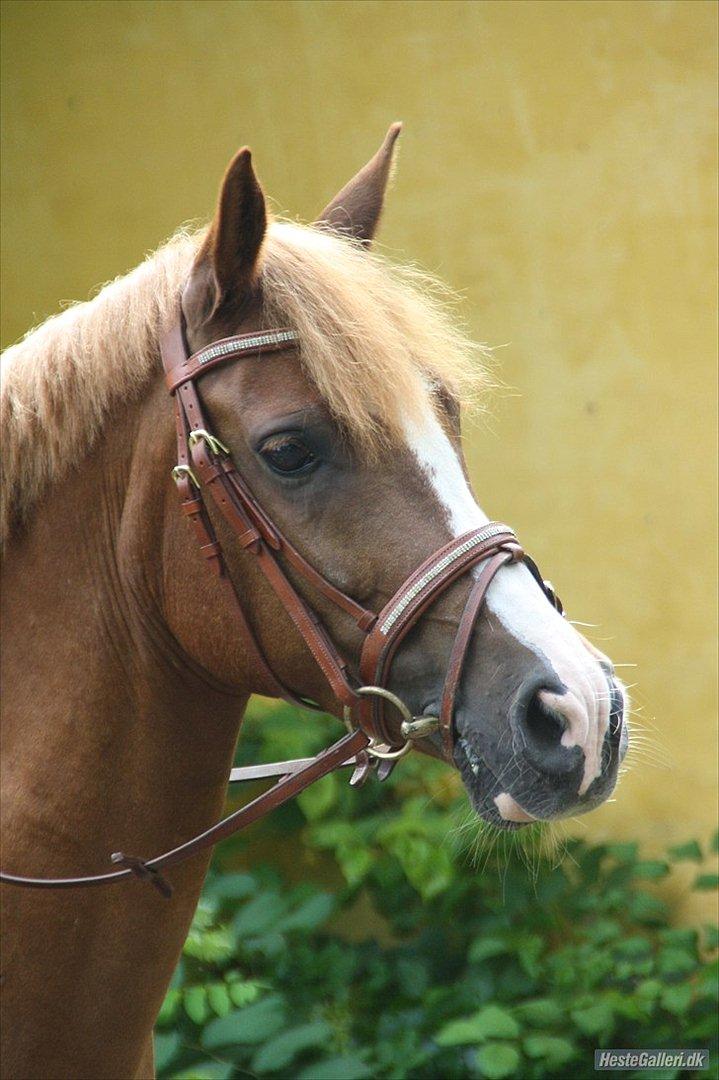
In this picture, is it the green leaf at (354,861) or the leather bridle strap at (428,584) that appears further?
the green leaf at (354,861)

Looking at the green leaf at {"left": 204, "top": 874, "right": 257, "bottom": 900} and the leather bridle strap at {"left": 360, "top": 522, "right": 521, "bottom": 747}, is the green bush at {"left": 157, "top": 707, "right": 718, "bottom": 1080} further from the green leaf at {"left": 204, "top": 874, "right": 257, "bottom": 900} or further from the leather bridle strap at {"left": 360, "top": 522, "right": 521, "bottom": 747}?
the leather bridle strap at {"left": 360, "top": 522, "right": 521, "bottom": 747}

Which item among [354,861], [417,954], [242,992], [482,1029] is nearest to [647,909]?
[482,1029]

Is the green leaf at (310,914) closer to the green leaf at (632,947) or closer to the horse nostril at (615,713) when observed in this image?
the green leaf at (632,947)

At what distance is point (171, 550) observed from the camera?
5.32 ft

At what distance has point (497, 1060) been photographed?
312cm

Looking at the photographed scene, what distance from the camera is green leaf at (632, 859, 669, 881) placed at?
341 centimetres

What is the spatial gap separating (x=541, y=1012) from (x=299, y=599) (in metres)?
2.19

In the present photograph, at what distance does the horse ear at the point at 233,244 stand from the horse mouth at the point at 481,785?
64cm

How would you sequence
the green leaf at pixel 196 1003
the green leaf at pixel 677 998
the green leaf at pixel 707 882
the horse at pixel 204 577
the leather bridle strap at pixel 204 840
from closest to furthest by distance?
1. the horse at pixel 204 577
2. the leather bridle strap at pixel 204 840
3. the green leaf at pixel 196 1003
4. the green leaf at pixel 677 998
5. the green leaf at pixel 707 882

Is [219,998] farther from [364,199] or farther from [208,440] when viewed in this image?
[364,199]

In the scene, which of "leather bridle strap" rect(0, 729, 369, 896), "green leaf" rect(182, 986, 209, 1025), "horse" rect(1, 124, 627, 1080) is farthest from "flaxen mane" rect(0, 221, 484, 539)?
"green leaf" rect(182, 986, 209, 1025)

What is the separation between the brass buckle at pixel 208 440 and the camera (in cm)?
154

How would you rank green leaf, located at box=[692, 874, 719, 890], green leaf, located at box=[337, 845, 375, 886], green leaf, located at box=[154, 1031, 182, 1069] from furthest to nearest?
green leaf, located at box=[337, 845, 375, 886], green leaf, located at box=[692, 874, 719, 890], green leaf, located at box=[154, 1031, 182, 1069]

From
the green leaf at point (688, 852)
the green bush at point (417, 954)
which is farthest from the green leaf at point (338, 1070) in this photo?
the green leaf at point (688, 852)
